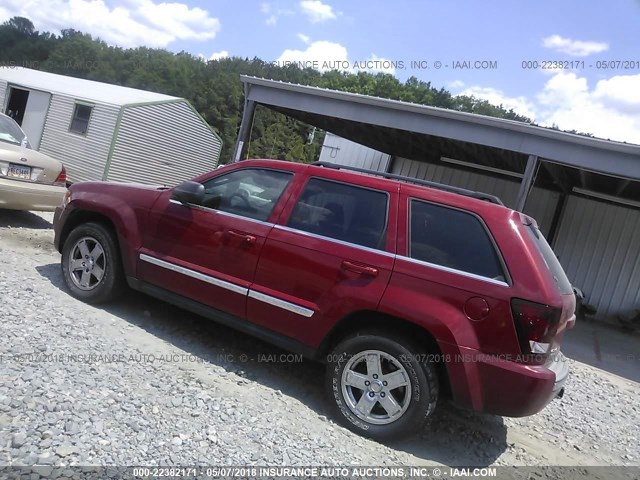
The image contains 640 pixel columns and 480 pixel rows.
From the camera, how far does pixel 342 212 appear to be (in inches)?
159

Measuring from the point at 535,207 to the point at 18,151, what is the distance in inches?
420

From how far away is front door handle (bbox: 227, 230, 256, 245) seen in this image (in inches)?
165

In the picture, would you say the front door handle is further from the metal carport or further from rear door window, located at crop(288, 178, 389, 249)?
the metal carport

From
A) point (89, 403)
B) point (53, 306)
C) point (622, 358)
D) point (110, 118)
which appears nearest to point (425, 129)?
point (622, 358)

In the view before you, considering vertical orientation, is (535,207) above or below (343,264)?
above

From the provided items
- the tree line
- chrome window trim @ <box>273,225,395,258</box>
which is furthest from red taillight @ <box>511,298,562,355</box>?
the tree line

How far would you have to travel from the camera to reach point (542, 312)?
10.7 feet

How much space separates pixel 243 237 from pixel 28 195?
450 cm

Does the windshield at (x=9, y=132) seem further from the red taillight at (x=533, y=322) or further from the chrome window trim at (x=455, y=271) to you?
the red taillight at (x=533, y=322)

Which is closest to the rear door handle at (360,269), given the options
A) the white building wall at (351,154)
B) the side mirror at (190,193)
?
the side mirror at (190,193)

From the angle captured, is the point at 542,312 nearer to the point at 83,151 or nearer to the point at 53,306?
the point at 53,306

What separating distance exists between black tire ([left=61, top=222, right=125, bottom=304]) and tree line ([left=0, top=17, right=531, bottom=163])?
50672 mm

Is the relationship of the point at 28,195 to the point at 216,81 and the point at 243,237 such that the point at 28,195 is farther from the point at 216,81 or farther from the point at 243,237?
the point at 216,81

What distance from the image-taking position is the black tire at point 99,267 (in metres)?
4.89
